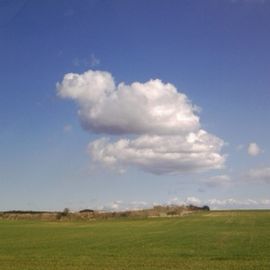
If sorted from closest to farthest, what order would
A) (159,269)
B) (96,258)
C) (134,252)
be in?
1. (159,269)
2. (96,258)
3. (134,252)

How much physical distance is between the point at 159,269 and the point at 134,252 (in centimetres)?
1169

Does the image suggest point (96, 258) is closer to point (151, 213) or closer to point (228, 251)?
point (228, 251)

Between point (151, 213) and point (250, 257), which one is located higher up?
point (151, 213)

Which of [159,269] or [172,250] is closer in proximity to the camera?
[159,269]

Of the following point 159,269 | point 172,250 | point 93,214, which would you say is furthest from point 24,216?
point 159,269

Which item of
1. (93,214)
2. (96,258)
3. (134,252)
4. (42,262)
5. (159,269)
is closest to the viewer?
(159,269)

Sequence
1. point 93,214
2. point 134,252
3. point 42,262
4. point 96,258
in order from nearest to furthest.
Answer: point 42,262 < point 96,258 < point 134,252 < point 93,214

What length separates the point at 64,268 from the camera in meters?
30.3

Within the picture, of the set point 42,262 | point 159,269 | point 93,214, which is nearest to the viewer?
point 159,269

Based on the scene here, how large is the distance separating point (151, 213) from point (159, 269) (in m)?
147

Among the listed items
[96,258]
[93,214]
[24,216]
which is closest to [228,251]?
[96,258]

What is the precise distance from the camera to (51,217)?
6713 inches

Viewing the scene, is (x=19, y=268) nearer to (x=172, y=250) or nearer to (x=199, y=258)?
(x=199, y=258)

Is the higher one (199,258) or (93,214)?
(93,214)
